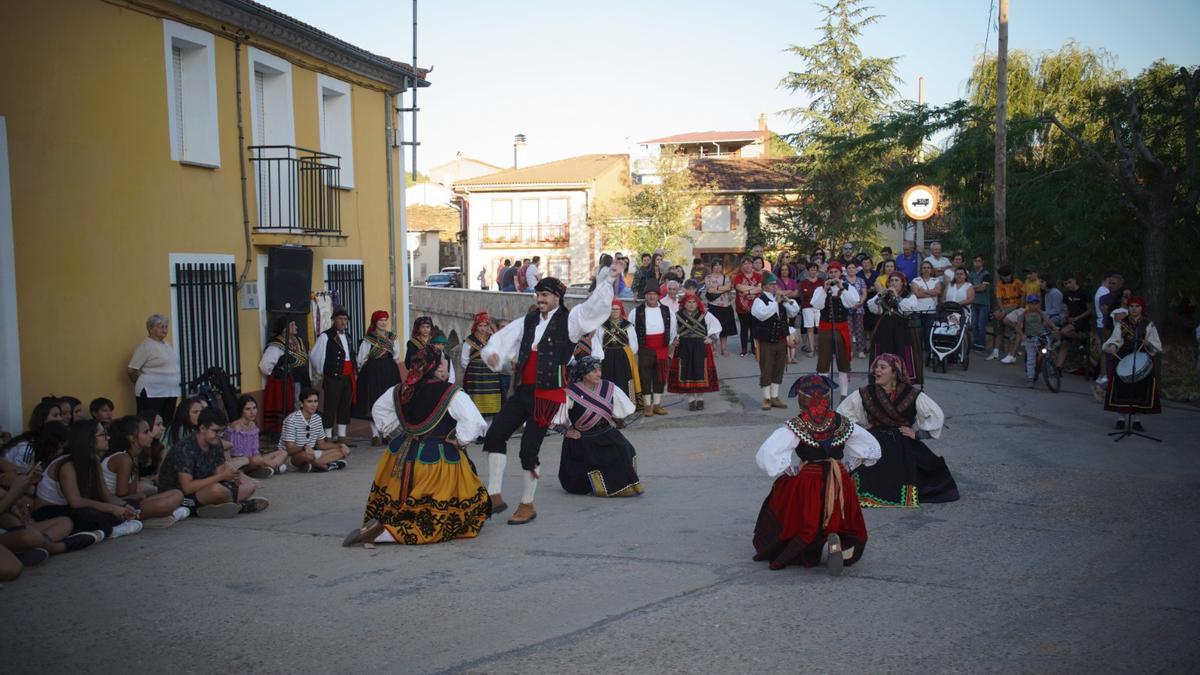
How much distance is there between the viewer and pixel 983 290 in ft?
61.5

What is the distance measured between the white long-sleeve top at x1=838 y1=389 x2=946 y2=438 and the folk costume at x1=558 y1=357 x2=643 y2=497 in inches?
81.9

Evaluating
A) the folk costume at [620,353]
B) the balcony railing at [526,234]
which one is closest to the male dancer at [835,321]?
the folk costume at [620,353]

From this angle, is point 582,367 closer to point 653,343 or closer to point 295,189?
point 653,343

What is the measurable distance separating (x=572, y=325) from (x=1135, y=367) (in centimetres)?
740

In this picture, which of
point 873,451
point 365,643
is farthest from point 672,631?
point 873,451

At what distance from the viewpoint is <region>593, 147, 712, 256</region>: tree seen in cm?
4647

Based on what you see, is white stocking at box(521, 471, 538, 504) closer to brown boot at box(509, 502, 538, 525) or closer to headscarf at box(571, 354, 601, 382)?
brown boot at box(509, 502, 538, 525)

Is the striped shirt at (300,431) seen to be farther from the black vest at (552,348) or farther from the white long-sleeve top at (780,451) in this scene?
the white long-sleeve top at (780,451)

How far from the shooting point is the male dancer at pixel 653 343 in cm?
1496

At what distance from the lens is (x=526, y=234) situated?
52.8m

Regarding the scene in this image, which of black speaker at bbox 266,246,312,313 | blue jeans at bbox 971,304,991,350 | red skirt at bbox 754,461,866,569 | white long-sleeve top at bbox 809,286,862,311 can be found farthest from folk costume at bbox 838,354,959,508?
Result: blue jeans at bbox 971,304,991,350

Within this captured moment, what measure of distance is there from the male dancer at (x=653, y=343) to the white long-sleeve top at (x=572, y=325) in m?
5.84

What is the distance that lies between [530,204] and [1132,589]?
47459 mm

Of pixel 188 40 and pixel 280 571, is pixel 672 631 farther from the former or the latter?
pixel 188 40
